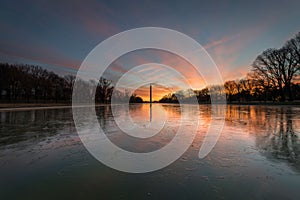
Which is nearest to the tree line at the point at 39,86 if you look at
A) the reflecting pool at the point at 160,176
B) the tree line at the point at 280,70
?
the reflecting pool at the point at 160,176

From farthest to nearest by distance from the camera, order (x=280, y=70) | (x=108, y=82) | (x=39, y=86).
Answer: (x=108, y=82)
(x=39, y=86)
(x=280, y=70)

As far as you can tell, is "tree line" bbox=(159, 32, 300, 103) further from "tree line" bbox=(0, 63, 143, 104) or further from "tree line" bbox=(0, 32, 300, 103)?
"tree line" bbox=(0, 63, 143, 104)

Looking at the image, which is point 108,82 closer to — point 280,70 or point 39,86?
point 39,86

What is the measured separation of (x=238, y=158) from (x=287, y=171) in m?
0.99

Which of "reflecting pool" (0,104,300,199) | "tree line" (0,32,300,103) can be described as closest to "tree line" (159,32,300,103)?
"tree line" (0,32,300,103)

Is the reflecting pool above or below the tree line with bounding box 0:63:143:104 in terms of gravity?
below

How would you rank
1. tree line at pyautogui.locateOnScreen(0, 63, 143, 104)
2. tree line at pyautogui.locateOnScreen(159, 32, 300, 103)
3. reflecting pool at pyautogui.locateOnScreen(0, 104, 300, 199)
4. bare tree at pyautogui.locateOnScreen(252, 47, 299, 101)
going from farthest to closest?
tree line at pyautogui.locateOnScreen(0, 63, 143, 104), bare tree at pyautogui.locateOnScreen(252, 47, 299, 101), tree line at pyautogui.locateOnScreen(159, 32, 300, 103), reflecting pool at pyautogui.locateOnScreen(0, 104, 300, 199)

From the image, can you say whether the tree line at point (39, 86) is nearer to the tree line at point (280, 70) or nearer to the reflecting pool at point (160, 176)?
the reflecting pool at point (160, 176)

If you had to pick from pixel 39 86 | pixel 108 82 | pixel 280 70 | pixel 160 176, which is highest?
pixel 108 82

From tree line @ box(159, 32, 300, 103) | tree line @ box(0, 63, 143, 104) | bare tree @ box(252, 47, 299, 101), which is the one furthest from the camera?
tree line @ box(0, 63, 143, 104)

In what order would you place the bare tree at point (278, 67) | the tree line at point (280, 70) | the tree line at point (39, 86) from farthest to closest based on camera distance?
the tree line at point (39, 86) < the bare tree at point (278, 67) < the tree line at point (280, 70)

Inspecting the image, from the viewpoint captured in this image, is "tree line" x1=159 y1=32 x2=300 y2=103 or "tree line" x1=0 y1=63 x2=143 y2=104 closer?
"tree line" x1=159 y1=32 x2=300 y2=103

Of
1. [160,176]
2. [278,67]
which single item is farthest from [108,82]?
[160,176]

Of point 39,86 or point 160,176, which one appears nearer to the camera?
point 160,176
